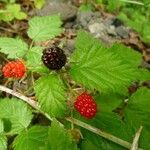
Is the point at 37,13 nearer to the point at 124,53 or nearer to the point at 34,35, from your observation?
the point at 34,35

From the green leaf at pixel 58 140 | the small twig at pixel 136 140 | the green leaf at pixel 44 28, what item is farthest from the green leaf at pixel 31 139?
the green leaf at pixel 44 28

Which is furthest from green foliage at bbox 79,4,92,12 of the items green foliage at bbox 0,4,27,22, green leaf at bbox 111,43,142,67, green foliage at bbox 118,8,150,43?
green leaf at bbox 111,43,142,67

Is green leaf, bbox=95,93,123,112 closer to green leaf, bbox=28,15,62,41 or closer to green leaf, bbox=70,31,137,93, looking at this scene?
green leaf, bbox=70,31,137,93

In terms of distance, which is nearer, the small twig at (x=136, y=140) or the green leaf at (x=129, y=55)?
the small twig at (x=136, y=140)

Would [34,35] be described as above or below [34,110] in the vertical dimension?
above

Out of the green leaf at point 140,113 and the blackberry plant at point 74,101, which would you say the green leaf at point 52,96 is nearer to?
the blackberry plant at point 74,101

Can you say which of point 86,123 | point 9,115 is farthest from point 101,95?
point 9,115
